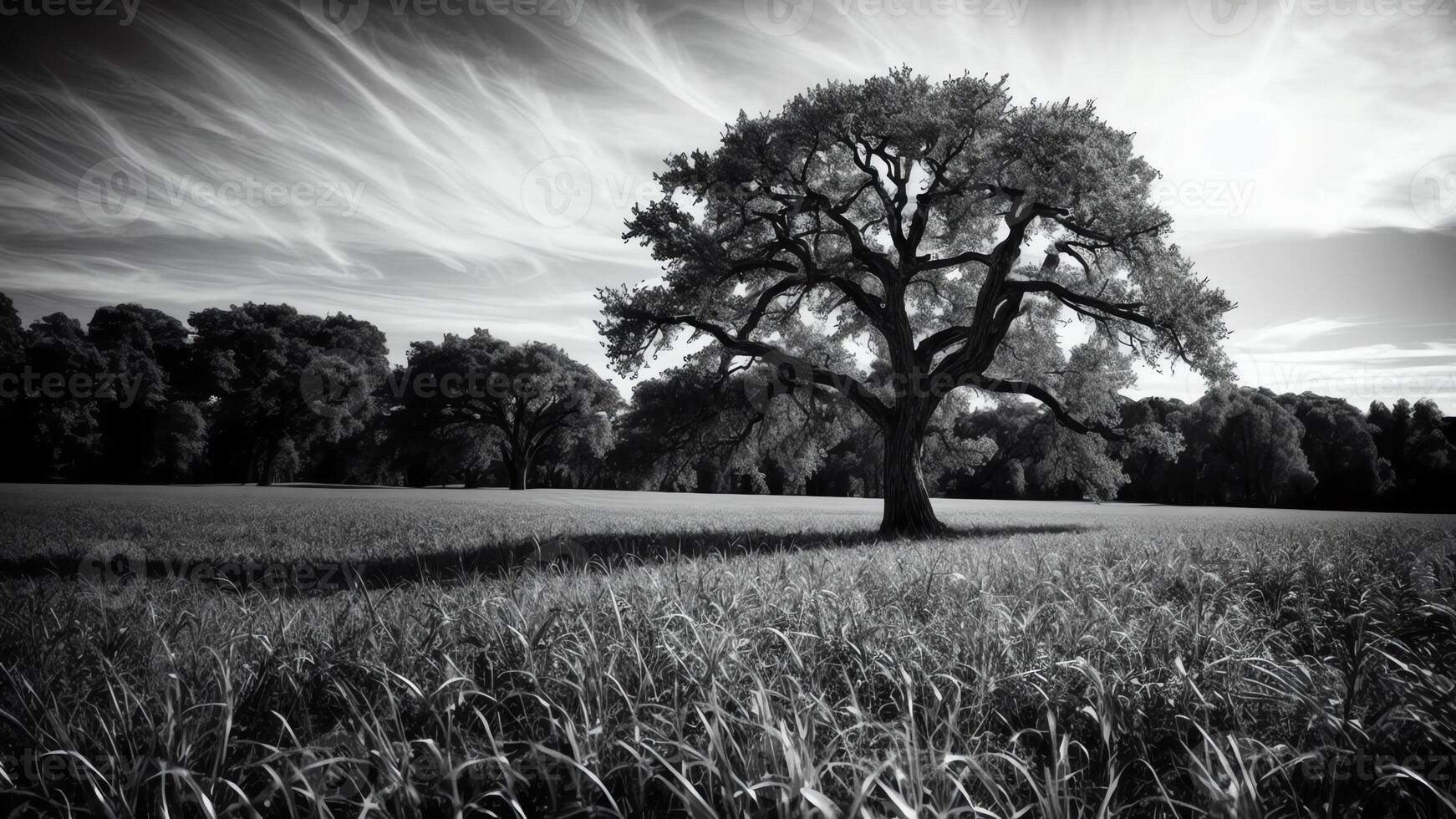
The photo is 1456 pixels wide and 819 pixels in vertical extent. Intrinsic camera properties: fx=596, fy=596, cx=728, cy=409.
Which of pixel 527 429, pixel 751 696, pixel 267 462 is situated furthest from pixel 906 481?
pixel 267 462

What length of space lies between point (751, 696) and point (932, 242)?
1935cm

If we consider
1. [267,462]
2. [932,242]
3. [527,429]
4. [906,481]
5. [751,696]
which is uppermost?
[932,242]

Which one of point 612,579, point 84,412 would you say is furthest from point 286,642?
point 84,412

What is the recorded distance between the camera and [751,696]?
113 inches

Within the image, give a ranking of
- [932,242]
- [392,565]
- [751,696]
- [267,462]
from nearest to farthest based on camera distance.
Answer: [751,696] < [392,565] < [932,242] < [267,462]

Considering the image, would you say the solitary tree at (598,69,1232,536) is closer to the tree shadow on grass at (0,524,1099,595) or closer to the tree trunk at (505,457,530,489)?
the tree shadow on grass at (0,524,1099,595)

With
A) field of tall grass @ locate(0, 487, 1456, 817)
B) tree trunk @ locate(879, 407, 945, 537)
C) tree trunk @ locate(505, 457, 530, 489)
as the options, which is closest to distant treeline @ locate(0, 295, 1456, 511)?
tree trunk @ locate(505, 457, 530, 489)

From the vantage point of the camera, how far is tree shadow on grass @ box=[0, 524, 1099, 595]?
7.21 meters

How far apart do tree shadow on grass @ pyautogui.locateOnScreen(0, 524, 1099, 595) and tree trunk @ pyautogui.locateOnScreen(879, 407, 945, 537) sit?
9.64 feet

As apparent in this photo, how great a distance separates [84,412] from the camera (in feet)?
81.4

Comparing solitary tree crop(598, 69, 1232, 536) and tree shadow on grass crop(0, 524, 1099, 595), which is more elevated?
solitary tree crop(598, 69, 1232, 536)

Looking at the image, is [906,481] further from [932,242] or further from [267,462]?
[267,462]

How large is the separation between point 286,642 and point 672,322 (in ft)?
42.3

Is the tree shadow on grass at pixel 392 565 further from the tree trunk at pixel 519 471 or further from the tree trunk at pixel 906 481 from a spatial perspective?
the tree trunk at pixel 519 471
